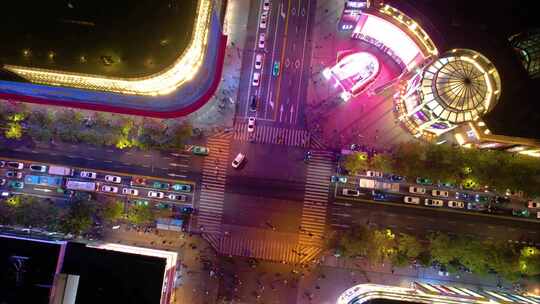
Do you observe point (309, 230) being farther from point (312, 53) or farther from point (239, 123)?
point (312, 53)

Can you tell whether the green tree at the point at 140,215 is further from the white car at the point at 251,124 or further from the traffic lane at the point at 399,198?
the traffic lane at the point at 399,198

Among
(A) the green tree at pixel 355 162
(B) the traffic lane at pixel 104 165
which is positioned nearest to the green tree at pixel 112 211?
(B) the traffic lane at pixel 104 165

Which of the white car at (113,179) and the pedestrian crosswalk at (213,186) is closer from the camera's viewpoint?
the pedestrian crosswalk at (213,186)

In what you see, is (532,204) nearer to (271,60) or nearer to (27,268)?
(271,60)

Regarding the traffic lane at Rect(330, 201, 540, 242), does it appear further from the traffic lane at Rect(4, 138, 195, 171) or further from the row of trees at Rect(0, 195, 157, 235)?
the row of trees at Rect(0, 195, 157, 235)

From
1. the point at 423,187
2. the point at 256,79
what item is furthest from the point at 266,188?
the point at 423,187
